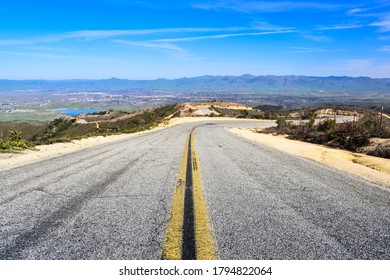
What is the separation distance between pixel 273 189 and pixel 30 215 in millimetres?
3592

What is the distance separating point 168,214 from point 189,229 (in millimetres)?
567

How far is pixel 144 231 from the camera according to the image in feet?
10.7

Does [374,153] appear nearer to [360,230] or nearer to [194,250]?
[360,230]

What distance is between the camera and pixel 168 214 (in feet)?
12.6

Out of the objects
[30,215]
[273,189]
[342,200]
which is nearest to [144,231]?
[30,215]

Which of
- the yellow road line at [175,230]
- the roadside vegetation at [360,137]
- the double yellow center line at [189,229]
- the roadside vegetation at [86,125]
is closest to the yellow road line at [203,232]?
the double yellow center line at [189,229]

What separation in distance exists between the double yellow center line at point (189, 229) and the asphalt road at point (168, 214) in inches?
3.5

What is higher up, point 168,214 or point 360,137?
point 168,214

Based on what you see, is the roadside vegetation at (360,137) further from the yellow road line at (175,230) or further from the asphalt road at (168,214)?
the yellow road line at (175,230)

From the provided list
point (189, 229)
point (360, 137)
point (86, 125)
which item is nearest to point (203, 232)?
point (189, 229)

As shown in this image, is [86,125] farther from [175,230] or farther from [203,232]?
[203,232]

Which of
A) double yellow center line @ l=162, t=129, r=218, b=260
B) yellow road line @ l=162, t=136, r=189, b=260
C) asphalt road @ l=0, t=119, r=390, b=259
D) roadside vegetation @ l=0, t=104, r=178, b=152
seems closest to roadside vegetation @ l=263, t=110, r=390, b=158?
asphalt road @ l=0, t=119, r=390, b=259

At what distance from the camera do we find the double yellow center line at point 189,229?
2771 mm

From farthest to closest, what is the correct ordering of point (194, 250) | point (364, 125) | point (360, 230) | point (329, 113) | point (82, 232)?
1. point (329, 113)
2. point (364, 125)
3. point (360, 230)
4. point (82, 232)
5. point (194, 250)
